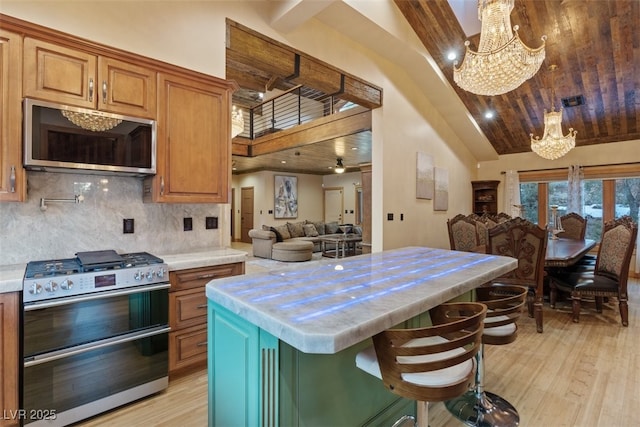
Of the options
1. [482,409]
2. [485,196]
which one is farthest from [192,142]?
[485,196]

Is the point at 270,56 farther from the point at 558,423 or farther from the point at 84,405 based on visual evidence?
the point at 558,423

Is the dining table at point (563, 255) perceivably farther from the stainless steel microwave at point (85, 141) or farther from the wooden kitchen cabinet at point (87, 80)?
the wooden kitchen cabinet at point (87, 80)

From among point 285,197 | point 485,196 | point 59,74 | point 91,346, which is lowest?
point 91,346

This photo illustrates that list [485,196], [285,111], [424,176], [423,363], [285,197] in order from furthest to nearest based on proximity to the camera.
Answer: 1. [285,197]
2. [285,111]
3. [485,196]
4. [424,176]
5. [423,363]

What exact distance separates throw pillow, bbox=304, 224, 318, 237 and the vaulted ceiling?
3012 mm

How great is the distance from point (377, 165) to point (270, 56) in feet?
6.73

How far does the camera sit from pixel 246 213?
1077cm

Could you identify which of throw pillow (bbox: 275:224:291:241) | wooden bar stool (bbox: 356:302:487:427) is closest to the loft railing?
throw pillow (bbox: 275:224:291:241)

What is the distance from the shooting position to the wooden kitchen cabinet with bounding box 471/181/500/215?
720 cm

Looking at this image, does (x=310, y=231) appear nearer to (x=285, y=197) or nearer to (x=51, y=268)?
(x=285, y=197)

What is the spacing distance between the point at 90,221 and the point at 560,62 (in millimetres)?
5894

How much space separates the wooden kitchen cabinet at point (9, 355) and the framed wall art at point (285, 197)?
8590 millimetres

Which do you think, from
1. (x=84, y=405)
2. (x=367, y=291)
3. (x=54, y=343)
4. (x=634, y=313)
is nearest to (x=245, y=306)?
(x=367, y=291)

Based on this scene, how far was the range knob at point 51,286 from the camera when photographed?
1614 mm
